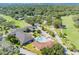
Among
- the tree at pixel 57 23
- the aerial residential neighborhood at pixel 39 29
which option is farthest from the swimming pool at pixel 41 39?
the tree at pixel 57 23

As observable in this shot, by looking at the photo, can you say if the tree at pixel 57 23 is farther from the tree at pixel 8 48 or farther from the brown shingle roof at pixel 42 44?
the tree at pixel 8 48

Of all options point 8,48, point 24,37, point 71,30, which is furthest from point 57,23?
point 8,48

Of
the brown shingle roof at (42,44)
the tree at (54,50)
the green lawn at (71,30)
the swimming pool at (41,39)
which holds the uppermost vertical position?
the green lawn at (71,30)

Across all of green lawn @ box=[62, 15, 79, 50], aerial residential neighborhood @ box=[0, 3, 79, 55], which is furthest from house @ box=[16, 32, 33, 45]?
green lawn @ box=[62, 15, 79, 50]

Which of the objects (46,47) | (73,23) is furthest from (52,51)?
(73,23)

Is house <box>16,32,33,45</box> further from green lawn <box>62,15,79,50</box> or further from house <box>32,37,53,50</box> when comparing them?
green lawn <box>62,15,79,50</box>

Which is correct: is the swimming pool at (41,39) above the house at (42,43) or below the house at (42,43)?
above
